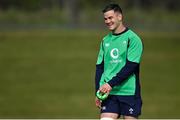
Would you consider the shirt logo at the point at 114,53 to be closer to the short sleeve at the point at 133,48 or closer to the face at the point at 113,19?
the short sleeve at the point at 133,48

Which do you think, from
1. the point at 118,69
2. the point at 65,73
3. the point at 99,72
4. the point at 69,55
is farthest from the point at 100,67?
the point at 69,55

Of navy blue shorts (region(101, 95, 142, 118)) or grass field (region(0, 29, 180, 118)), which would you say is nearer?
navy blue shorts (region(101, 95, 142, 118))

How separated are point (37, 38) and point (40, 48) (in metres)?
2.53

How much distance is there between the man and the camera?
23.3ft

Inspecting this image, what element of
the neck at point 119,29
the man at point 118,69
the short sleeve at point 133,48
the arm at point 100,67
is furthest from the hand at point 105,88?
the neck at point 119,29

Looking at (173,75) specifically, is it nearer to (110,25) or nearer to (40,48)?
(40,48)

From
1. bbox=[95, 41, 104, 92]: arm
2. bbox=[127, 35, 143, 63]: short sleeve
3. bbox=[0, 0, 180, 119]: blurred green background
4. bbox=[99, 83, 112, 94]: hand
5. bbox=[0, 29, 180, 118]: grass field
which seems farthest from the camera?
bbox=[0, 0, 180, 119]: blurred green background

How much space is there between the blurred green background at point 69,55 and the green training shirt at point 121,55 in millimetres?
11132

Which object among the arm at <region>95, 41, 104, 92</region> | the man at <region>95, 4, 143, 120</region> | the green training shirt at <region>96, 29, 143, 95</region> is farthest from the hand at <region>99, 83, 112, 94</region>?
the arm at <region>95, 41, 104, 92</region>

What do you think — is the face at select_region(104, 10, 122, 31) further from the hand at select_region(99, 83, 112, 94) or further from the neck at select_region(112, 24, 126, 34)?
the hand at select_region(99, 83, 112, 94)

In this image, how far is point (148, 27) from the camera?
131 ft

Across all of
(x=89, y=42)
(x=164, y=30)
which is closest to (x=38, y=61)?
(x=89, y=42)

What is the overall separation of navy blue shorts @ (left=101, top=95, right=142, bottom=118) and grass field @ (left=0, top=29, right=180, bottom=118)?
1078cm

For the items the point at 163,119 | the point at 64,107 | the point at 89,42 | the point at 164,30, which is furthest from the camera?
the point at 164,30
